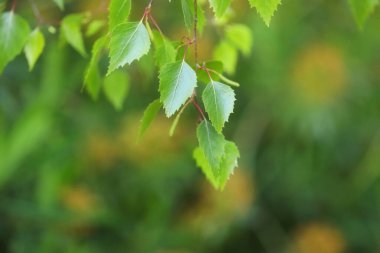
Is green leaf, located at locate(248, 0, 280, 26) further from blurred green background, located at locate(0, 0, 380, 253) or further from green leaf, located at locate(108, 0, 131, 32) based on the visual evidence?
blurred green background, located at locate(0, 0, 380, 253)

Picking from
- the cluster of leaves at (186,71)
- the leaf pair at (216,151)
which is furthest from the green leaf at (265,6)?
the leaf pair at (216,151)

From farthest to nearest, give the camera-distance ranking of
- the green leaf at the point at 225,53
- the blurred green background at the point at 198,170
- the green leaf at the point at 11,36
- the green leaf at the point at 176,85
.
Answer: the blurred green background at the point at 198,170 < the green leaf at the point at 225,53 < the green leaf at the point at 11,36 < the green leaf at the point at 176,85

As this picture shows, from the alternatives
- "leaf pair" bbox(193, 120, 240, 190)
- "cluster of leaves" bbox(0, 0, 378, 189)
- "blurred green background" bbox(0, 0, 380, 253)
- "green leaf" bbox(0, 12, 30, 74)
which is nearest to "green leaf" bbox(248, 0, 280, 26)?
"cluster of leaves" bbox(0, 0, 378, 189)

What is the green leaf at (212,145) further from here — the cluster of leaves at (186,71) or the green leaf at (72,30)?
the green leaf at (72,30)

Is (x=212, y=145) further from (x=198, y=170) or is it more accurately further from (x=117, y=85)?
(x=198, y=170)

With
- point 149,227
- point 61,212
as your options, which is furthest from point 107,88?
point 149,227

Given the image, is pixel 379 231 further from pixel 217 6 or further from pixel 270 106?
pixel 217 6

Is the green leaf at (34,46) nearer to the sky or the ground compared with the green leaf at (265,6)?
nearer to the ground
